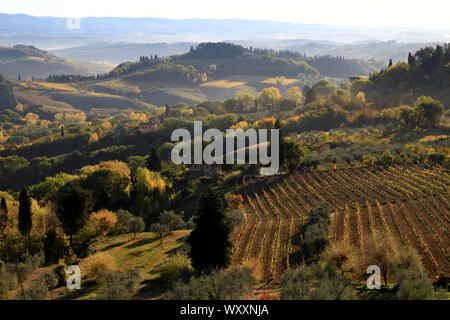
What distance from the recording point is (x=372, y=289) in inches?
1184

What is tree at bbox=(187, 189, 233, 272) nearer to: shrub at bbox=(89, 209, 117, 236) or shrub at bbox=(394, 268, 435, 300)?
shrub at bbox=(394, 268, 435, 300)

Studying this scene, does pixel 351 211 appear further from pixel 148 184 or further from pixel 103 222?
pixel 148 184

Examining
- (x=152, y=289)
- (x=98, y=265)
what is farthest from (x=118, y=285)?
(x=98, y=265)

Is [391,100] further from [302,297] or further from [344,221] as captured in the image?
[302,297]

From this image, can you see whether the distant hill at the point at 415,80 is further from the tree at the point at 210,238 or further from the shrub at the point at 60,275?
the shrub at the point at 60,275

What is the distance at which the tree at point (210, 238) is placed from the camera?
36.0 metres

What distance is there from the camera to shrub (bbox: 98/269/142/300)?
98.8 ft

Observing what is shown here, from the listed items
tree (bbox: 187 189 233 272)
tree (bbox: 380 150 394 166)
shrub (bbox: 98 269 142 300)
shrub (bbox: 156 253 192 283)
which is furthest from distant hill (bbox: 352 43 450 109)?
shrub (bbox: 98 269 142 300)

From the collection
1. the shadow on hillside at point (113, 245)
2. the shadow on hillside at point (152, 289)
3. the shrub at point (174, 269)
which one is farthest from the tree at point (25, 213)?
the shrub at point (174, 269)

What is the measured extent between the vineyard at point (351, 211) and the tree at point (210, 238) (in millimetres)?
5599

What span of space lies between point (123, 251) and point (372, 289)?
1208 inches

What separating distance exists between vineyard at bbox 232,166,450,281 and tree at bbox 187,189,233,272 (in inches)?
220

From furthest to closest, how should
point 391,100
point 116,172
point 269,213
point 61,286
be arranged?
point 391,100, point 116,172, point 269,213, point 61,286
